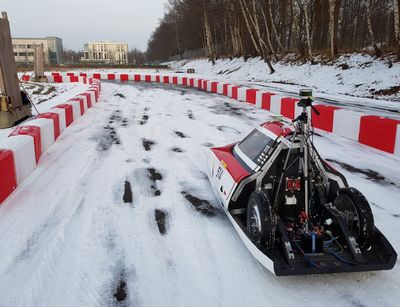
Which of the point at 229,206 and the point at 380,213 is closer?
the point at 229,206

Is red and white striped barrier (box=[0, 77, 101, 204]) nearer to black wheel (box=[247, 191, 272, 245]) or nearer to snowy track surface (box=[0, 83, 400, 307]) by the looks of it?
snowy track surface (box=[0, 83, 400, 307])

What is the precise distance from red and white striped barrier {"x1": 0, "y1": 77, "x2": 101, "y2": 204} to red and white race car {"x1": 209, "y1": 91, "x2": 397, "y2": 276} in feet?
10.4

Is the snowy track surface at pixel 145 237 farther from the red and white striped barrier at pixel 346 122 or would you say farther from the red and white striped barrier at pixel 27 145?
Result: the red and white striped barrier at pixel 346 122

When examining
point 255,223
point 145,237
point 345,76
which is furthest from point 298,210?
point 345,76

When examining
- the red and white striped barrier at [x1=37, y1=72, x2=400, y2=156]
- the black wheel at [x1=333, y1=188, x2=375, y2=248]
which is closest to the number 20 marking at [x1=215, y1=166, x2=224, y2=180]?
the black wheel at [x1=333, y1=188, x2=375, y2=248]

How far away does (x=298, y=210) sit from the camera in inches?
156

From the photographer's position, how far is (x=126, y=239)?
4.04 metres

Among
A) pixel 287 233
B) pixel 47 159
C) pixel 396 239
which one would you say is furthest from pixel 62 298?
pixel 47 159

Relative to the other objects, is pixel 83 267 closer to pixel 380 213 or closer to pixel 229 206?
pixel 229 206

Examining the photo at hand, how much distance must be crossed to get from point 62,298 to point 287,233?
223 cm

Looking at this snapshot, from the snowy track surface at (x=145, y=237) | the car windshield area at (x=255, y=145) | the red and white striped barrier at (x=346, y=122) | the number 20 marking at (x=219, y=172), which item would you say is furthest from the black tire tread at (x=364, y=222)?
the red and white striped barrier at (x=346, y=122)

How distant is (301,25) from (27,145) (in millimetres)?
27859

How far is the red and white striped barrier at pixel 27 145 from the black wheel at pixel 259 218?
11.6 feet

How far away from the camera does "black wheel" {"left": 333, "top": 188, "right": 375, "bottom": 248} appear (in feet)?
11.2
